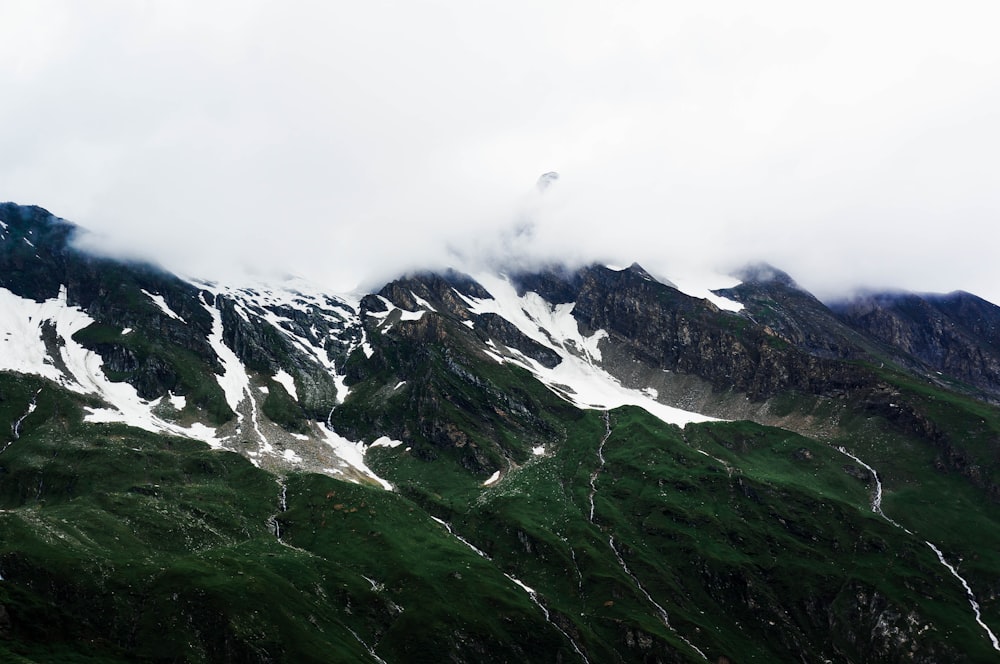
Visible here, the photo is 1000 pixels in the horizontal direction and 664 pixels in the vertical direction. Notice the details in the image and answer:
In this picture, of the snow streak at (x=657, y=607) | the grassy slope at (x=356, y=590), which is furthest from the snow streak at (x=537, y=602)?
the snow streak at (x=657, y=607)

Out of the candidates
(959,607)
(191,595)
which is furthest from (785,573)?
(191,595)

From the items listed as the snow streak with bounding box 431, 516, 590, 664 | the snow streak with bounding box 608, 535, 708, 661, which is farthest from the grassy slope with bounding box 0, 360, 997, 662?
the snow streak with bounding box 431, 516, 590, 664

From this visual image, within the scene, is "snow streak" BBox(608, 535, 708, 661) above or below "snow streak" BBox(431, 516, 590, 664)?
above

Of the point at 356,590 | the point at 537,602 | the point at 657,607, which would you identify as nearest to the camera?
the point at 356,590

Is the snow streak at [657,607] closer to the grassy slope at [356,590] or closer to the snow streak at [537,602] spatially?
the grassy slope at [356,590]

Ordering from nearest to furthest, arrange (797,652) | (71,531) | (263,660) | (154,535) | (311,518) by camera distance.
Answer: (263,660)
(71,531)
(154,535)
(797,652)
(311,518)

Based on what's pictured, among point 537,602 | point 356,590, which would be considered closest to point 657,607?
point 537,602

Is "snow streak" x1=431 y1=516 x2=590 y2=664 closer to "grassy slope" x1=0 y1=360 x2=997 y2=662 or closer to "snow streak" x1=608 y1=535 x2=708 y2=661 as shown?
"grassy slope" x1=0 y1=360 x2=997 y2=662

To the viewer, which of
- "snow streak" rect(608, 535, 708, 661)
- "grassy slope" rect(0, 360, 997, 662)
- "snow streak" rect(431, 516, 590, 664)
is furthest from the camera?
"snow streak" rect(608, 535, 708, 661)

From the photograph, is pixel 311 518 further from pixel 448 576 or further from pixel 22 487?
pixel 22 487

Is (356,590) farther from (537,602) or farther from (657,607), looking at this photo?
(657,607)

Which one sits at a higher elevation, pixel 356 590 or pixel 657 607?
pixel 657 607
